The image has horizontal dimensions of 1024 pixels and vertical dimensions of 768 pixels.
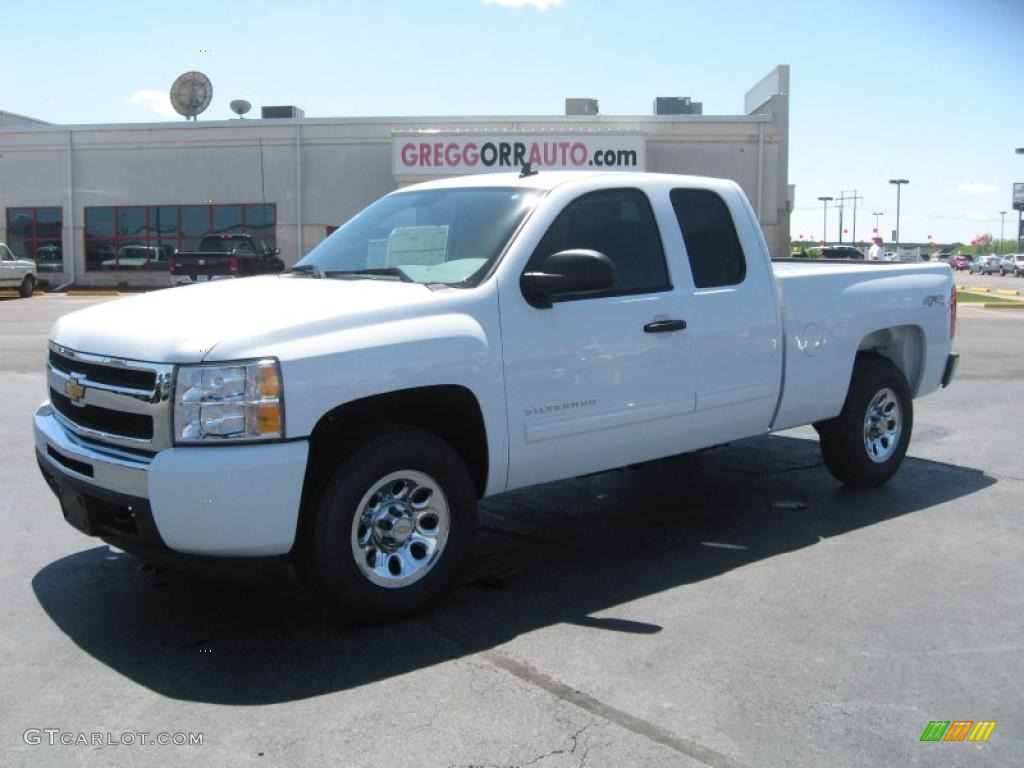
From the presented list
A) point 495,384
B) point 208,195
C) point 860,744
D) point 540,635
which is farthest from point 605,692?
point 208,195

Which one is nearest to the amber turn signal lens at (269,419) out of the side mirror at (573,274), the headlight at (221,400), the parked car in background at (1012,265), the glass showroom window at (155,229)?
the headlight at (221,400)

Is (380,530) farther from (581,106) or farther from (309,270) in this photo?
(581,106)

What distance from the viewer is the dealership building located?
3198 cm

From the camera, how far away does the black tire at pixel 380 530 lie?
428 centimetres

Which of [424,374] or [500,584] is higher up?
[424,374]

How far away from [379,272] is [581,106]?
30656mm

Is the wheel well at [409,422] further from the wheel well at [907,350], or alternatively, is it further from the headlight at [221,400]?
the wheel well at [907,350]

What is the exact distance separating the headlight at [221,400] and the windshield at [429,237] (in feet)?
3.88

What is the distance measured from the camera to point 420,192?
19.2 feet

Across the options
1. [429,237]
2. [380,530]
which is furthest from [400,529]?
[429,237]

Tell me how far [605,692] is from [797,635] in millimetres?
1053

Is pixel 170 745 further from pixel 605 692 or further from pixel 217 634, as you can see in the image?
pixel 605 692

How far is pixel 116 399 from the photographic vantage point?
4266 mm

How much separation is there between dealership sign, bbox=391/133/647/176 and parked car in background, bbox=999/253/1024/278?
49344mm
